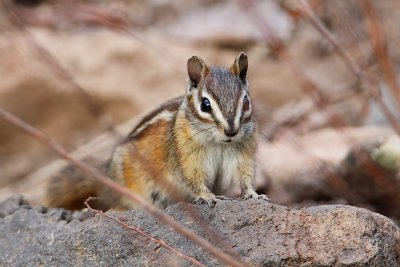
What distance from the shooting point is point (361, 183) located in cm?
625

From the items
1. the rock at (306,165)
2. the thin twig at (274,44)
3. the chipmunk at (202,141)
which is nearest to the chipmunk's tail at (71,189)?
the chipmunk at (202,141)

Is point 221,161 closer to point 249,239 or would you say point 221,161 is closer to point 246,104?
point 246,104

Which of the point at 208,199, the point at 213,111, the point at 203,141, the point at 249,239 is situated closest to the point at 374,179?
the point at 203,141

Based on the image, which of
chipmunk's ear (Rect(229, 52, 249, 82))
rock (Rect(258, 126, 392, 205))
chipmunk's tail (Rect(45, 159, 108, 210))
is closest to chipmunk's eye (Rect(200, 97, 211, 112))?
chipmunk's ear (Rect(229, 52, 249, 82))

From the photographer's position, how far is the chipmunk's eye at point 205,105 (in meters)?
4.39

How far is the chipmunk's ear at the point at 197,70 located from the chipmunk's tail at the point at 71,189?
1618mm

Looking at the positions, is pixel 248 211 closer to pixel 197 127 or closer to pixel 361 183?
pixel 197 127

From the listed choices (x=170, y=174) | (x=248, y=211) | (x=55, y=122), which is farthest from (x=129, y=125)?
(x=248, y=211)

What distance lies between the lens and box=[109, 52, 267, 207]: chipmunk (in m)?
4.34

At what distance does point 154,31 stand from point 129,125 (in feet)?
6.65

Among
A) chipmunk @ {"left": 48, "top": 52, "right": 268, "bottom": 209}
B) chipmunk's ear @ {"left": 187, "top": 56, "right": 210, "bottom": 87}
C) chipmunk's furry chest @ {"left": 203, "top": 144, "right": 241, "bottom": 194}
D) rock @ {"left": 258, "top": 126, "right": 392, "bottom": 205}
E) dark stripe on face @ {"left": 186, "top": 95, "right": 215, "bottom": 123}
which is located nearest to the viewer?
chipmunk @ {"left": 48, "top": 52, "right": 268, "bottom": 209}

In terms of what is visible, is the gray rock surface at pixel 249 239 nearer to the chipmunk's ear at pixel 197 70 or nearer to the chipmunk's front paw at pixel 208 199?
the chipmunk's front paw at pixel 208 199

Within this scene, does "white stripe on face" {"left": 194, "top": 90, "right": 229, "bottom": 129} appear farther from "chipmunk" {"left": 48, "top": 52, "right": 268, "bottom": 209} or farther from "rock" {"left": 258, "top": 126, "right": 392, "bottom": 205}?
"rock" {"left": 258, "top": 126, "right": 392, "bottom": 205}

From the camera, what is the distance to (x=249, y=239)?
3.96m
